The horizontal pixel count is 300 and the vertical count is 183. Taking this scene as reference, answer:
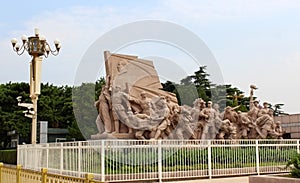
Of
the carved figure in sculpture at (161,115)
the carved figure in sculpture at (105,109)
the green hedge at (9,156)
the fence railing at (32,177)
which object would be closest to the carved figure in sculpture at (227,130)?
the carved figure in sculpture at (161,115)

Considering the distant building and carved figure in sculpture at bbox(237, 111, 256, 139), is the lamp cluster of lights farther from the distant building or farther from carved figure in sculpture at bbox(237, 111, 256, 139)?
the distant building

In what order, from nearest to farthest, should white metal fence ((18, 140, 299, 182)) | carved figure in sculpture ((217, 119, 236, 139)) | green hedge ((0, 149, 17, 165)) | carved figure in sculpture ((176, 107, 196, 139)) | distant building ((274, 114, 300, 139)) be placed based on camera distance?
white metal fence ((18, 140, 299, 182)) < carved figure in sculpture ((176, 107, 196, 139)) < carved figure in sculpture ((217, 119, 236, 139)) < green hedge ((0, 149, 17, 165)) < distant building ((274, 114, 300, 139))

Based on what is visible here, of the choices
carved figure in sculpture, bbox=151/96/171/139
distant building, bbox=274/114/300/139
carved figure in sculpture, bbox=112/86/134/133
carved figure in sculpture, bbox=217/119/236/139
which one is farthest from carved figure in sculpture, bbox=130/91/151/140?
distant building, bbox=274/114/300/139

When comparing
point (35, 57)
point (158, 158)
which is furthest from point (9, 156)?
point (158, 158)

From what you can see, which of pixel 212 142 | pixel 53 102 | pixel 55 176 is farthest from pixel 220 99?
pixel 55 176

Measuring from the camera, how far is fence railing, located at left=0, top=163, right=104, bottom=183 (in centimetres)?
470

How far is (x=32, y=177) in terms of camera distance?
21.3 feet

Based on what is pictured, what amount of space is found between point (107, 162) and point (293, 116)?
1989 cm

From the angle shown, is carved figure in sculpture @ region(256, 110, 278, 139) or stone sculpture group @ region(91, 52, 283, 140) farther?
carved figure in sculpture @ region(256, 110, 278, 139)

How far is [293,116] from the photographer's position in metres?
26.8

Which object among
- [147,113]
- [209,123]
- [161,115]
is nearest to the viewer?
[161,115]

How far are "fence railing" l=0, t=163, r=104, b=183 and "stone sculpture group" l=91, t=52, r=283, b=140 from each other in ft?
18.9

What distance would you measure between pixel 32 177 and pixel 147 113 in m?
7.80

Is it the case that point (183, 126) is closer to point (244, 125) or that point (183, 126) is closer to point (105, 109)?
point (105, 109)
